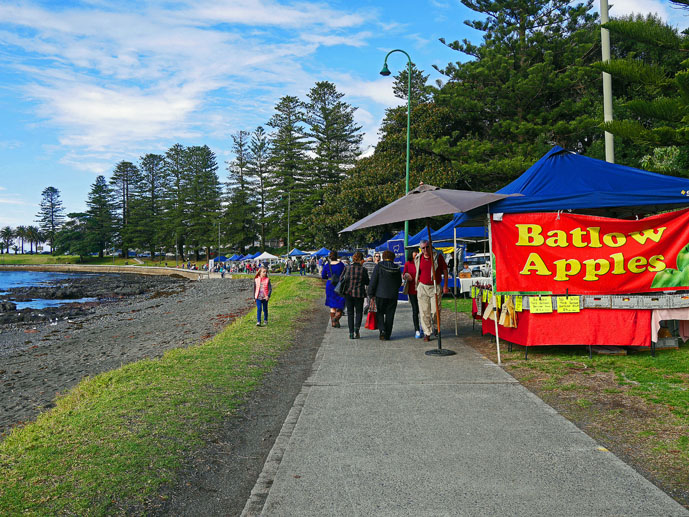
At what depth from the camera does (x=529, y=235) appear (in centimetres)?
802

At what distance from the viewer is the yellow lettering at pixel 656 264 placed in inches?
306

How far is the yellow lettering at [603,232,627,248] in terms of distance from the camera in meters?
7.86

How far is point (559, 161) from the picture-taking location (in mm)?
8789

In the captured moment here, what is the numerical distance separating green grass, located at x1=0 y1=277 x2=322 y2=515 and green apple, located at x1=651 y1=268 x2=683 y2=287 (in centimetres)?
600

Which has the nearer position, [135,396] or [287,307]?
[135,396]

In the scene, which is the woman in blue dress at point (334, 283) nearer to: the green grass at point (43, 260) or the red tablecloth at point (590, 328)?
the red tablecloth at point (590, 328)

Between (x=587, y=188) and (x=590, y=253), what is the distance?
1.08 meters

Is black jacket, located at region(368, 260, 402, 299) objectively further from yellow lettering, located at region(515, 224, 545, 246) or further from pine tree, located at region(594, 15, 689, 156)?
pine tree, located at region(594, 15, 689, 156)

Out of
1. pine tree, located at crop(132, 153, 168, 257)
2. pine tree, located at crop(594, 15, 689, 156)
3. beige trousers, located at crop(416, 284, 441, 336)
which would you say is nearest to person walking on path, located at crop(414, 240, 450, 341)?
beige trousers, located at crop(416, 284, 441, 336)

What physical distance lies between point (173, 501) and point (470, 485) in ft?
6.74

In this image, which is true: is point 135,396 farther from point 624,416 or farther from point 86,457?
point 624,416

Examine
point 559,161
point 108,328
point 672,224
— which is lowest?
point 108,328

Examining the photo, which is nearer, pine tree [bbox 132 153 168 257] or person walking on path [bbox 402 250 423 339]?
person walking on path [bbox 402 250 423 339]

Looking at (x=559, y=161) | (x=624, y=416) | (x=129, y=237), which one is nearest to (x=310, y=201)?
(x=129, y=237)
